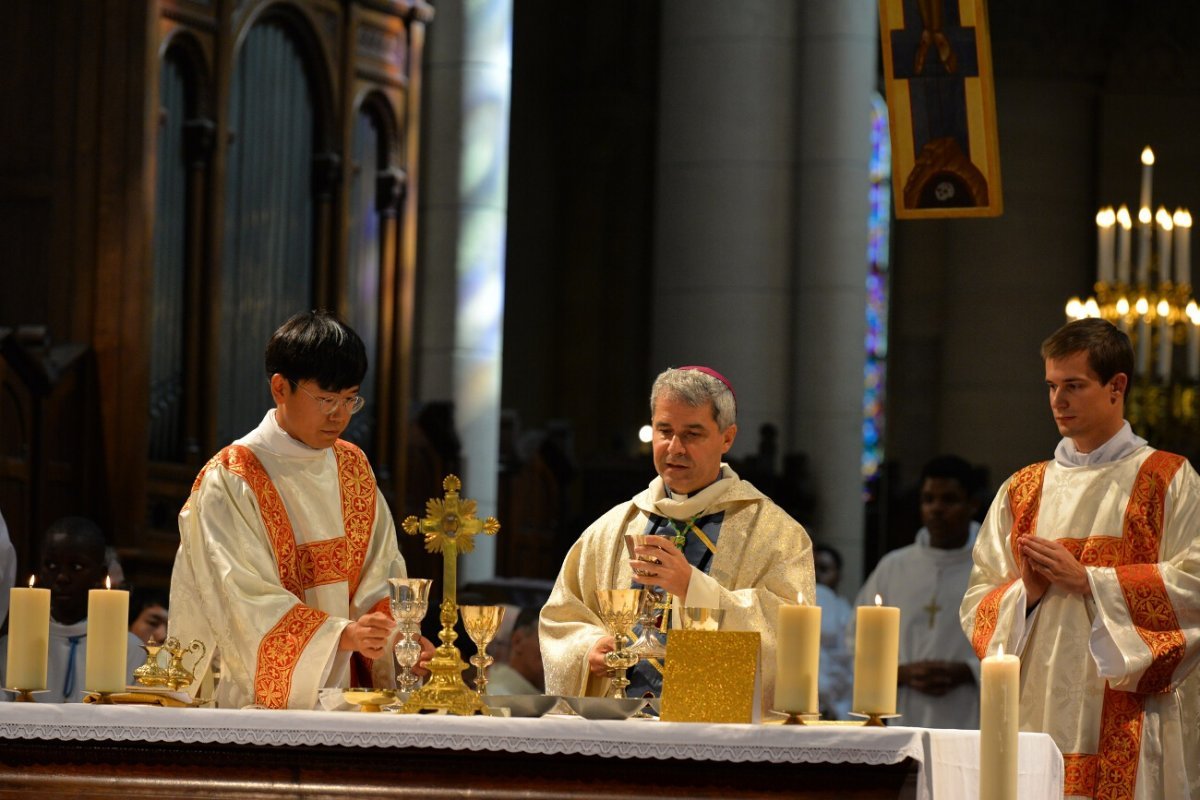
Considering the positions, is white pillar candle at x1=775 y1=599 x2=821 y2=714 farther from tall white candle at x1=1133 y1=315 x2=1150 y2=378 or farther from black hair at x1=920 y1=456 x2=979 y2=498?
tall white candle at x1=1133 y1=315 x2=1150 y2=378

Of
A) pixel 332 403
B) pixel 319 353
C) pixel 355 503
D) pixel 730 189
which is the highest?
pixel 730 189

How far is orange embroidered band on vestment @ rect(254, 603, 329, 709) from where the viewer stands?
4527mm

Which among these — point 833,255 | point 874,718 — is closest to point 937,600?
point 874,718

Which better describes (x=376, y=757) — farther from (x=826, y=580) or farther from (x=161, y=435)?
(x=826, y=580)

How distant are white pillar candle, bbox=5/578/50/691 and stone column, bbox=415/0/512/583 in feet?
32.9

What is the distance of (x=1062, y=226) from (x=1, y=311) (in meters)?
13.2

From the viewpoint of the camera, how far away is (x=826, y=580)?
11.7 meters

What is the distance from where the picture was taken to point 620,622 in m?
4.30

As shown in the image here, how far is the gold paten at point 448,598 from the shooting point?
4.11 meters

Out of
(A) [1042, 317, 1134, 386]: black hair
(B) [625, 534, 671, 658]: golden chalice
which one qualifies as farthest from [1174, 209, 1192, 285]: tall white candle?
(B) [625, 534, 671, 658]: golden chalice

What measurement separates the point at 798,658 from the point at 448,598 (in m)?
0.70

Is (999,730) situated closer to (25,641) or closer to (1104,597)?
(25,641)

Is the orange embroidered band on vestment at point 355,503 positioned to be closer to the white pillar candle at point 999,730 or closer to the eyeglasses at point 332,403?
the eyeglasses at point 332,403

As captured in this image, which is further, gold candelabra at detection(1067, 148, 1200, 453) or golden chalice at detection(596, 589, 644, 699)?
gold candelabra at detection(1067, 148, 1200, 453)
